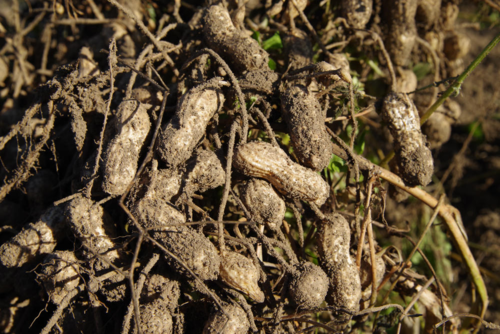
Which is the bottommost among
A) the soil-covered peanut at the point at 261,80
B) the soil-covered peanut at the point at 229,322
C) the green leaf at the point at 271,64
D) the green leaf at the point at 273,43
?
the soil-covered peanut at the point at 229,322

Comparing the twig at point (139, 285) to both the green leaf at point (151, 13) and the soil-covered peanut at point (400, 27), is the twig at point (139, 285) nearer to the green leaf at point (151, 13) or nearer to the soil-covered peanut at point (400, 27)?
the green leaf at point (151, 13)

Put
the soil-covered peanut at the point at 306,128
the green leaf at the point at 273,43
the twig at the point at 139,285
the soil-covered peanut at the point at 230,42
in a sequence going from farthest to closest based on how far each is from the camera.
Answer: the green leaf at the point at 273,43
the soil-covered peanut at the point at 230,42
the soil-covered peanut at the point at 306,128
the twig at the point at 139,285

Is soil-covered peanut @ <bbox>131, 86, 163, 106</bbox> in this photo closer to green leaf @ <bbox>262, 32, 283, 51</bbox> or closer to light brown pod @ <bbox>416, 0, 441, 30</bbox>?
green leaf @ <bbox>262, 32, 283, 51</bbox>

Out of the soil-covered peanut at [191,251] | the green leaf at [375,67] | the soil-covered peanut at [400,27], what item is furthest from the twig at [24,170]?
the soil-covered peanut at [400,27]

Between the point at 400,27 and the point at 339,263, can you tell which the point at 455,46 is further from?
the point at 339,263

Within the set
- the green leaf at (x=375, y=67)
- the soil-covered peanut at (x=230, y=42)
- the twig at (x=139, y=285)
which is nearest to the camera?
the twig at (x=139, y=285)

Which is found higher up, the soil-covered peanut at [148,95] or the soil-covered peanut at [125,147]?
the soil-covered peanut at [148,95]

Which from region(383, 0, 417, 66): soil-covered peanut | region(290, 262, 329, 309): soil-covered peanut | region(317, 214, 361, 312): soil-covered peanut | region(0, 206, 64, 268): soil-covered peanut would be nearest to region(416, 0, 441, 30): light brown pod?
region(383, 0, 417, 66): soil-covered peanut

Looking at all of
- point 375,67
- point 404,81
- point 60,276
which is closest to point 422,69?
point 404,81
